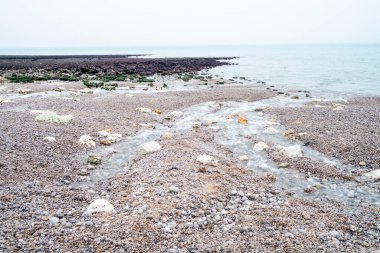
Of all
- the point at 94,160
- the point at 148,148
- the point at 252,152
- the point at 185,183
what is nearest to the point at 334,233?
the point at 185,183

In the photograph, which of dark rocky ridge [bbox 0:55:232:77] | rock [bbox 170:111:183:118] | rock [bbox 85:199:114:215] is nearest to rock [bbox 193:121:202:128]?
rock [bbox 170:111:183:118]

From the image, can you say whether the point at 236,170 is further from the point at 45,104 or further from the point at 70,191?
the point at 45,104

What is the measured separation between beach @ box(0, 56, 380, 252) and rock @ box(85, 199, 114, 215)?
0.03 metres

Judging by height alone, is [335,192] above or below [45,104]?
below

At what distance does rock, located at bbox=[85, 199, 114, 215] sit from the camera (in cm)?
702

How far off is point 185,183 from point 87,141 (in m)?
5.88

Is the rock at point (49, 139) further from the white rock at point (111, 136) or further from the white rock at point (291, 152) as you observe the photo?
the white rock at point (291, 152)

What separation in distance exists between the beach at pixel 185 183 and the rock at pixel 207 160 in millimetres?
68

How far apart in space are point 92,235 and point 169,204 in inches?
77.9

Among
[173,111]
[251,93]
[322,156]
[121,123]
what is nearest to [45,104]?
[121,123]

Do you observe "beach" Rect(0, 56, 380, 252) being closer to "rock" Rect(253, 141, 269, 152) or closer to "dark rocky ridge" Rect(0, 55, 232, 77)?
"rock" Rect(253, 141, 269, 152)

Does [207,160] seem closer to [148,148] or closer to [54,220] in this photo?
[148,148]

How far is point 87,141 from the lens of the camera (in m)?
12.4

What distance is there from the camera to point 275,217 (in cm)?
713
